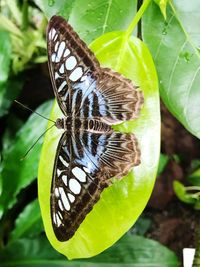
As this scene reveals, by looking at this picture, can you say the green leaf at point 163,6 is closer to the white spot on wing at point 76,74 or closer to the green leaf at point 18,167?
the white spot on wing at point 76,74

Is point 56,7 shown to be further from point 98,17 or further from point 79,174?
point 79,174

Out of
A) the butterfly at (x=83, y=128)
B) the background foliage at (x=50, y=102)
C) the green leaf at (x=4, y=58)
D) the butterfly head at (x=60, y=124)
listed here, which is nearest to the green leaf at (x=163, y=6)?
the background foliage at (x=50, y=102)

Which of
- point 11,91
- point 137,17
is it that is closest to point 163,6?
point 137,17

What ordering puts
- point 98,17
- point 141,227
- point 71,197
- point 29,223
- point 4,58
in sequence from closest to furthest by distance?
point 71,197 → point 98,17 → point 4,58 → point 29,223 → point 141,227

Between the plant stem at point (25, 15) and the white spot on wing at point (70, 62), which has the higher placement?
the plant stem at point (25, 15)

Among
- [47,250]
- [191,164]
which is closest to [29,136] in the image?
[47,250]

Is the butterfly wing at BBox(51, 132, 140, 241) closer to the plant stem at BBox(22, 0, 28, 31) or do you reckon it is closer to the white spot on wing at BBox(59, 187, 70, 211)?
the white spot on wing at BBox(59, 187, 70, 211)
